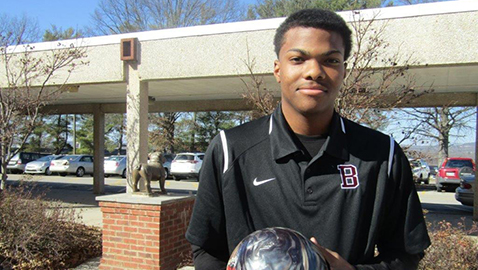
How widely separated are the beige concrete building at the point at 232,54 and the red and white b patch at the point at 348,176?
4.50 m

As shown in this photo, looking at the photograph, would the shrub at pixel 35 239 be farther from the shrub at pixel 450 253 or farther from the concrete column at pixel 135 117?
the shrub at pixel 450 253

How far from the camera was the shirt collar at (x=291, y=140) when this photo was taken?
1.60m

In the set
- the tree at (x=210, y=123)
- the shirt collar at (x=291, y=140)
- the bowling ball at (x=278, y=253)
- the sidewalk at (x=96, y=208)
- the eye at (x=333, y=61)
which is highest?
the tree at (x=210, y=123)

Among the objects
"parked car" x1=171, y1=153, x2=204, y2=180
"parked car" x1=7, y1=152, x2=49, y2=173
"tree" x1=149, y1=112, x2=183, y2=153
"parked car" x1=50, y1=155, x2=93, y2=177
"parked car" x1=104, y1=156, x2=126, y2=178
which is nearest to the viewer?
"parked car" x1=171, y1=153, x2=204, y2=180

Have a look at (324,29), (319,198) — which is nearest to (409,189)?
(319,198)

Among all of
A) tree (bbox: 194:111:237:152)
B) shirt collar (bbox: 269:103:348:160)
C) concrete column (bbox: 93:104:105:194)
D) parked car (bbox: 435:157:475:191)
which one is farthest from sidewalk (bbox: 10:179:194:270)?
tree (bbox: 194:111:237:152)

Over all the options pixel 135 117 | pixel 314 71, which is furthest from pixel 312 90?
pixel 135 117

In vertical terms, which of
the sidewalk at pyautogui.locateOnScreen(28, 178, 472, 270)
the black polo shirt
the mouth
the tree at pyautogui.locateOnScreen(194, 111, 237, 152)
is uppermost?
the tree at pyautogui.locateOnScreen(194, 111, 237, 152)

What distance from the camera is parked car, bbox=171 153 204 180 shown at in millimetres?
25469

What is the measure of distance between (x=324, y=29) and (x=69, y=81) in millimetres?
8485

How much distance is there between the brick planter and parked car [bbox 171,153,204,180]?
1922 centimetres

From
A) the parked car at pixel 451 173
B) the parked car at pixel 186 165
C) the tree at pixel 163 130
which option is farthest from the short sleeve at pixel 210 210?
the tree at pixel 163 130

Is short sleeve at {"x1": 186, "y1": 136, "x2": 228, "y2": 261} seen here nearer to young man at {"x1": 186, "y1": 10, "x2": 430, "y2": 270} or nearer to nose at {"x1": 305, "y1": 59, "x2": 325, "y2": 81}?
young man at {"x1": 186, "y1": 10, "x2": 430, "y2": 270}

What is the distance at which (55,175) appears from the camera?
3002 cm
